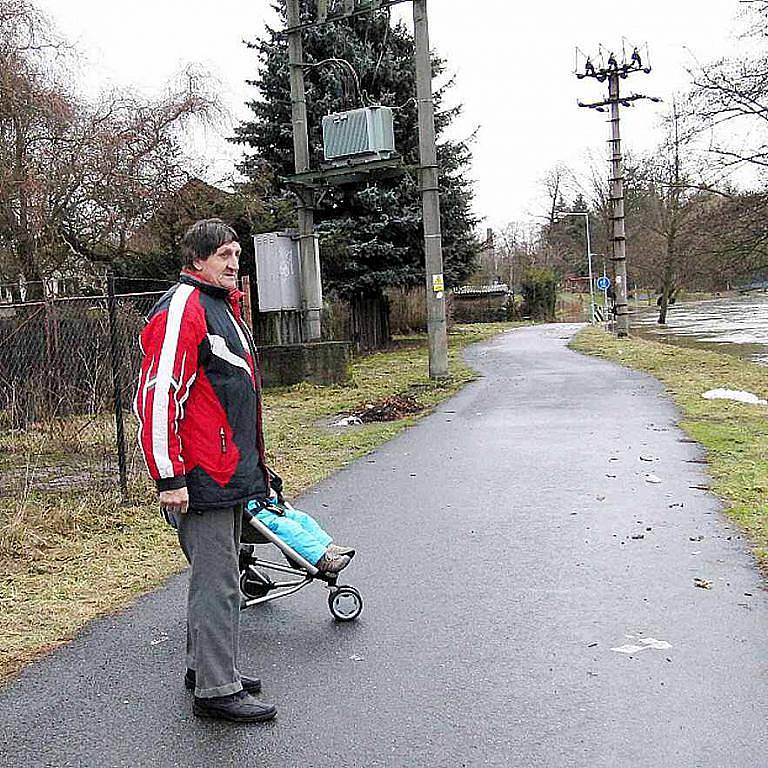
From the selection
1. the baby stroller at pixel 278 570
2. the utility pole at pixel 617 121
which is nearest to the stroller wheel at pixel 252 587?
the baby stroller at pixel 278 570

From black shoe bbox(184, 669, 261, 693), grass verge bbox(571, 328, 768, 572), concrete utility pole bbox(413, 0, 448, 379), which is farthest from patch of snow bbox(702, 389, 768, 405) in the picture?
black shoe bbox(184, 669, 261, 693)

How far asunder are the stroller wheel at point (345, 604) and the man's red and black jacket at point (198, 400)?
4.29 ft

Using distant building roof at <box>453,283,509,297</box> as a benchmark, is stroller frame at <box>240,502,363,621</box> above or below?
below

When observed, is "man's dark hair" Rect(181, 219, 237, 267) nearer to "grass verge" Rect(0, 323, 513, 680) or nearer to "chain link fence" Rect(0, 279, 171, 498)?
"grass verge" Rect(0, 323, 513, 680)

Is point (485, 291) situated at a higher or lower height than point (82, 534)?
higher

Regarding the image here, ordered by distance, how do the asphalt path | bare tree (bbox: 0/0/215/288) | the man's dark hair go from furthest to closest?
1. bare tree (bbox: 0/0/215/288)
2. the man's dark hair
3. the asphalt path

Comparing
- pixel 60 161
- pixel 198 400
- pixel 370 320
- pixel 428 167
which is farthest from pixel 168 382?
pixel 370 320

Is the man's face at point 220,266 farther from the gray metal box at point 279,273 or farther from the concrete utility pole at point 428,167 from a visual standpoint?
the gray metal box at point 279,273

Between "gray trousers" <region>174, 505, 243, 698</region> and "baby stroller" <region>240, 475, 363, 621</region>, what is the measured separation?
0.80m

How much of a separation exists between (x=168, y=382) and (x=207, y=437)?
0.28 m

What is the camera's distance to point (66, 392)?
37.9 ft

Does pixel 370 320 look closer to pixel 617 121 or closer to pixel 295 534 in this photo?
pixel 617 121

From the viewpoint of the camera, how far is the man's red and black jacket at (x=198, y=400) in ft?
13.0

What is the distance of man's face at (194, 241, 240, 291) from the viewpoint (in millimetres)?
4215
